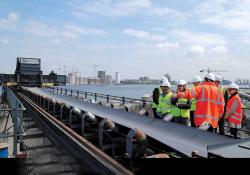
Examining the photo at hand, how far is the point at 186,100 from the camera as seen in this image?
8016 mm

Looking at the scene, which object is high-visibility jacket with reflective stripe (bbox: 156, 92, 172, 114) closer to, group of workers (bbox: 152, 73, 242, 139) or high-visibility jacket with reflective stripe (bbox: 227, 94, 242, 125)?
group of workers (bbox: 152, 73, 242, 139)

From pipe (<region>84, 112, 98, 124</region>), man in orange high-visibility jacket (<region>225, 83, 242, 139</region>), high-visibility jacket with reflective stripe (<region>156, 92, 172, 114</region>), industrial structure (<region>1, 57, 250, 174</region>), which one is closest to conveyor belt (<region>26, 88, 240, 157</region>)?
industrial structure (<region>1, 57, 250, 174</region>)

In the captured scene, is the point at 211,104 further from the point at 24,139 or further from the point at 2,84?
the point at 2,84

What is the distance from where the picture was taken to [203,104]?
22.6 ft

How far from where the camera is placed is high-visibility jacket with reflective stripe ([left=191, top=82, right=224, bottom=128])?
A: 6.88 meters

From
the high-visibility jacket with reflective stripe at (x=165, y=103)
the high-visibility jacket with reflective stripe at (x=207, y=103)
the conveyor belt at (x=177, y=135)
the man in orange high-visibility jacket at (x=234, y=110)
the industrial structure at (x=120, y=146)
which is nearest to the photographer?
the industrial structure at (x=120, y=146)

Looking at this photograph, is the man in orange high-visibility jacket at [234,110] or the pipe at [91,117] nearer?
the man in orange high-visibility jacket at [234,110]

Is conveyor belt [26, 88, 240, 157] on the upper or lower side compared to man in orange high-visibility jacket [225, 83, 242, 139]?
lower

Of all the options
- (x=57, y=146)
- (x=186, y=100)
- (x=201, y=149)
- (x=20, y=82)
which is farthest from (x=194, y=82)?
(x=20, y=82)

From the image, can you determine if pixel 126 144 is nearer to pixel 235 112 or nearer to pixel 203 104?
pixel 203 104

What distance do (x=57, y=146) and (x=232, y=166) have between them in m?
4.53

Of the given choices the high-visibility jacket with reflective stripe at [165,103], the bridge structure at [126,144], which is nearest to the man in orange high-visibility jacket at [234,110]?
the high-visibility jacket with reflective stripe at [165,103]

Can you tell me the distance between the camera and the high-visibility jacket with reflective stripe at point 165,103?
862cm

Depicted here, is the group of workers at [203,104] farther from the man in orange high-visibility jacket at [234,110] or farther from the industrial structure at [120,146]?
the industrial structure at [120,146]
